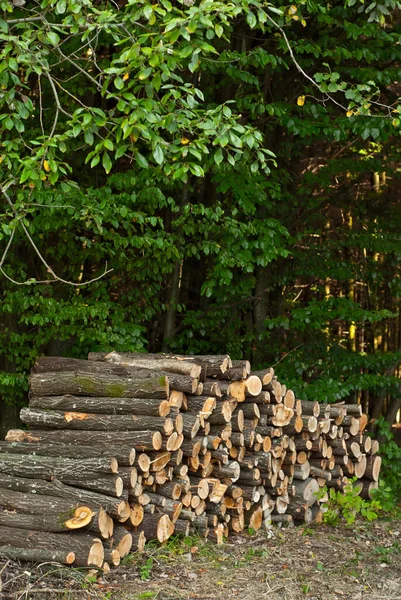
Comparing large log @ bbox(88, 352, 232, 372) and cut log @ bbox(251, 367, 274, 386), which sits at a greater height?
large log @ bbox(88, 352, 232, 372)

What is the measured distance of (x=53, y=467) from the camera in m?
6.30

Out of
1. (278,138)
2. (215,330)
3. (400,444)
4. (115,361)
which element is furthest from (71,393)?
(400,444)

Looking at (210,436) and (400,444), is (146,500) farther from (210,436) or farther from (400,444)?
(400,444)

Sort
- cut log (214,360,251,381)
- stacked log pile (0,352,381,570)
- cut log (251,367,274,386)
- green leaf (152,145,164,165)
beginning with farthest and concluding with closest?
cut log (251,367,274,386) < cut log (214,360,251,381) < stacked log pile (0,352,381,570) < green leaf (152,145,164,165)

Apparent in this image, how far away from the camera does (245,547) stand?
7.11m

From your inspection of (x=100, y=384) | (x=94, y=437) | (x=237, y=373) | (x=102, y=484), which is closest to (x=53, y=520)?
(x=102, y=484)

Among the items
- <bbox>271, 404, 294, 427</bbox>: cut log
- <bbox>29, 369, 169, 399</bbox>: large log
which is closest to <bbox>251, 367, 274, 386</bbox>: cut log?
<bbox>271, 404, 294, 427</bbox>: cut log

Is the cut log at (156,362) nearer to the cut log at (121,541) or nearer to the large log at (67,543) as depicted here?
the cut log at (121,541)

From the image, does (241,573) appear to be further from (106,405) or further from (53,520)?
(106,405)

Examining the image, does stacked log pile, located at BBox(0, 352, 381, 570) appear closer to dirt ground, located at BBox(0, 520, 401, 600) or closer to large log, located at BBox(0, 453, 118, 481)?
large log, located at BBox(0, 453, 118, 481)

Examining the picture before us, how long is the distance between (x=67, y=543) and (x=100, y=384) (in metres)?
1.49

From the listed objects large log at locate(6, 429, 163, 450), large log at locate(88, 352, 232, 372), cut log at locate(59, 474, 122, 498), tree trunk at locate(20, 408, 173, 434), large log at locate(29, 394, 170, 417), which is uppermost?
large log at locate(88, 352, 232, 372)

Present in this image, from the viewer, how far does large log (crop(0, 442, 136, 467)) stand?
248 inches

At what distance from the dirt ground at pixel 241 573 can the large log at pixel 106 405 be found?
3.26 feet
